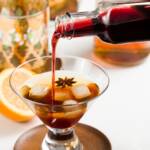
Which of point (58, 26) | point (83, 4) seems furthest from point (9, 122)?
point (83, 4)

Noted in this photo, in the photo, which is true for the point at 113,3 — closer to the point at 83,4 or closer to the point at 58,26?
the point at 58,26

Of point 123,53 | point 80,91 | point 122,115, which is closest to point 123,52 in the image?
point 123,53

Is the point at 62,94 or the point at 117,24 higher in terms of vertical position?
the point at 117,24

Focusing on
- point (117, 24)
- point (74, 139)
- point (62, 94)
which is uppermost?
point (117, 24)

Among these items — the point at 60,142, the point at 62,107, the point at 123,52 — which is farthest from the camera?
the point at 123,52

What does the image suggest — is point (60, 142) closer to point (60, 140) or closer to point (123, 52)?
point (60, 140)

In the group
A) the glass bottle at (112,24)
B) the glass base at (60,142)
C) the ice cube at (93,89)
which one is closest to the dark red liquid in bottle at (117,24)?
the glass bottle at (112,24)

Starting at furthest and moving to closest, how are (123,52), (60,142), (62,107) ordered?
(123,52) → (60,142) → (62,107)

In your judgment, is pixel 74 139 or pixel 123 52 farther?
pixel 123 52
